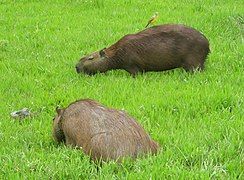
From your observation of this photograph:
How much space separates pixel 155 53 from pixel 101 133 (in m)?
3.22

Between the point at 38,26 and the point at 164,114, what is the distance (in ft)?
16.4

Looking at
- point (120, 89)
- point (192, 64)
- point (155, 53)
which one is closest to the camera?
point (120, 89)

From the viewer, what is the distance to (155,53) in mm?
7500

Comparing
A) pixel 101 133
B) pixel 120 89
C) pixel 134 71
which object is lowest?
pixel 134 71

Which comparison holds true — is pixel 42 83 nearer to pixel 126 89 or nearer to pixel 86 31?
pixel 126 89

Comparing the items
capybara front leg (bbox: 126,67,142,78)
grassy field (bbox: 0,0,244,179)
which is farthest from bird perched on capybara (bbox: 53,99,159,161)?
capybara front leg (bbox: 126,67,142,78)

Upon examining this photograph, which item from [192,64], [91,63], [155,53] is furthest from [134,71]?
[192,64]

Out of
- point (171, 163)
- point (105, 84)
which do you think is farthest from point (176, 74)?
point (171, 163)

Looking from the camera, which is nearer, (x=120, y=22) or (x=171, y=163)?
(x=171, y=163)

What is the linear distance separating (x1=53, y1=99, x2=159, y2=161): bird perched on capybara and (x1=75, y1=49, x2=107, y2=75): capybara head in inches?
99.2

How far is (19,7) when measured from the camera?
1156 centimetres

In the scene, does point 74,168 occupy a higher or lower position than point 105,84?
higher

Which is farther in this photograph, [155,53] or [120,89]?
[155,53]

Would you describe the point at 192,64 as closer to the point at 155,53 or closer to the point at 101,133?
the point at 155,53
